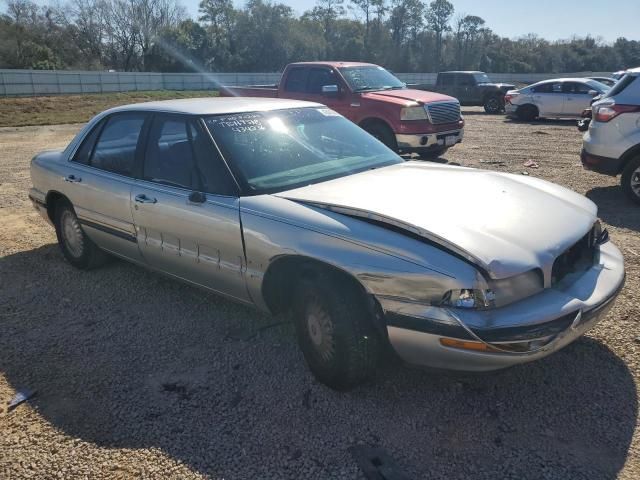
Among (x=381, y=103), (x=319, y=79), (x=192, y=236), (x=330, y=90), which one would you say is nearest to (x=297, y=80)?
(x=319, y=79)

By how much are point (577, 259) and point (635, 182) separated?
458cm

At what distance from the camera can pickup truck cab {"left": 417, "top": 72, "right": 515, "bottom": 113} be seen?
22.0 metres

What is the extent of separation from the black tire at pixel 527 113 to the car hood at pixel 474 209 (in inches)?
599

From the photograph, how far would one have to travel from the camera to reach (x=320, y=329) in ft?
10.1

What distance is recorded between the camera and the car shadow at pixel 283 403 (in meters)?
2.63

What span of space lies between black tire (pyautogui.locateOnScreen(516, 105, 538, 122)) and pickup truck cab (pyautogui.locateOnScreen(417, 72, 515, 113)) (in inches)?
162

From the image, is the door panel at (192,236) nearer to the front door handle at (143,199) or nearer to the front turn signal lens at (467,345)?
the front door handle at (143,199)

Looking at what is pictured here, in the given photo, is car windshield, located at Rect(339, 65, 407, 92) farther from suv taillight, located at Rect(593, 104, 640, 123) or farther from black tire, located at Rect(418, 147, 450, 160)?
suv taillight, located at Rect(593, 104, 640, 123)

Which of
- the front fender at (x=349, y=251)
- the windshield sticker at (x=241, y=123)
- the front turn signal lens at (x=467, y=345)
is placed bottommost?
the front turn signal lens at (x=467, y=345)

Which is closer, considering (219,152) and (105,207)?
(219,152)

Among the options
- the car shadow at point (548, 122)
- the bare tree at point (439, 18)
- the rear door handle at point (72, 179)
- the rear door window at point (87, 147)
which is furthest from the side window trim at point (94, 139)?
the bare tree at point (439, 18)

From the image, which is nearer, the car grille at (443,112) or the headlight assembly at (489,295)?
the headlight assembly at (489,295)

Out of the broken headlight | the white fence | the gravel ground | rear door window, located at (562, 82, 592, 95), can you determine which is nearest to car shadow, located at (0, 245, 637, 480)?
the gravel ground

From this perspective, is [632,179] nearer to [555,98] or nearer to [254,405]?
[254,405]
